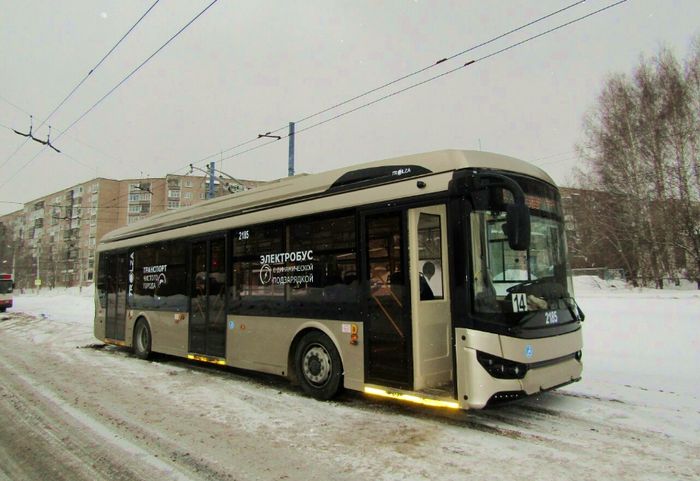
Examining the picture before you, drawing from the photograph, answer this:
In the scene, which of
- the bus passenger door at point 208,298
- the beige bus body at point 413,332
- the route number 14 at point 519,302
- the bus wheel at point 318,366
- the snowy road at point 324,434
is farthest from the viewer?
the bus passenger door at point 208,298

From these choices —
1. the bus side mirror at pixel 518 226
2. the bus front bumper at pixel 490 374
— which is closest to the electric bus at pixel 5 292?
the bus front bumper at pixel 490 374

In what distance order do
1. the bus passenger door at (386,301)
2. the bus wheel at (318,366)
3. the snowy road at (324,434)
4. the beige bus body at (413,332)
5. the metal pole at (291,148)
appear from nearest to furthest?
1. the snowy road at (324,434)
2. the beige bus body at (413,332)
3. the bus passenger door at (386,301)
4. the bus wheel at (318,366)
5. the metal pole at (291,148)

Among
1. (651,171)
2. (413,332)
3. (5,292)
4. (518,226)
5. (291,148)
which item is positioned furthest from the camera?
(5,292)

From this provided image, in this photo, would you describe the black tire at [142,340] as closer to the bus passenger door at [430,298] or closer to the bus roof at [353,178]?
the bus roof at [353,178]

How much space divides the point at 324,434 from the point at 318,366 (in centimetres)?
156

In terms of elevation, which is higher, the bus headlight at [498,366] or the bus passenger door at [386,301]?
the bus passenger door at [386,301]

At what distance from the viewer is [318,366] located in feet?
21.6

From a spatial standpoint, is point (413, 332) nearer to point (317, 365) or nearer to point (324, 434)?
point (324, 434)

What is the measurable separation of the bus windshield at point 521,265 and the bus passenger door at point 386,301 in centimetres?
93

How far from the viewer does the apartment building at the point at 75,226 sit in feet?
252

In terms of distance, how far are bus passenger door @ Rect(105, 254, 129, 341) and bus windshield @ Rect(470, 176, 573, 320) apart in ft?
31.1

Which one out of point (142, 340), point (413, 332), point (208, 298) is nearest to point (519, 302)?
point (413, 332)

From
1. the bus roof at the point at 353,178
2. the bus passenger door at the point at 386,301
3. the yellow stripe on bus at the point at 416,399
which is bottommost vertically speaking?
the yellow stripe on bus at the point at 416,399

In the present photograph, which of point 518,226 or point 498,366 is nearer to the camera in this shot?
point 518,226
